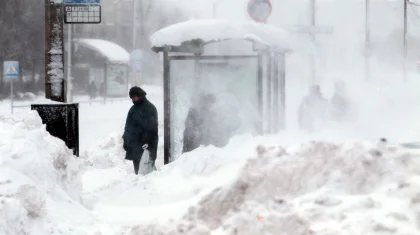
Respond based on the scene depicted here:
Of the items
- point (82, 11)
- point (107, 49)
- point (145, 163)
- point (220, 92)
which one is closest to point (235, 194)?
point (145, 163)

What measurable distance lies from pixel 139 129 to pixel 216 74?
6.41 feet

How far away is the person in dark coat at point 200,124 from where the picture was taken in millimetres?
10719

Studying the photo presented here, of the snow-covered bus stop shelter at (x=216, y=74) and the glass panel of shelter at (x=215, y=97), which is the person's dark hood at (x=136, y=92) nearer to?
the snow-covered bus stop shelter at (x=216, y=74)

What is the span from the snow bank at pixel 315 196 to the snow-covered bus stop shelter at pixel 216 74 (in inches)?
178

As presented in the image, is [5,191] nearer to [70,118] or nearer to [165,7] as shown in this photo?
[70,118]

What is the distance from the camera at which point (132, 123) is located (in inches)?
380

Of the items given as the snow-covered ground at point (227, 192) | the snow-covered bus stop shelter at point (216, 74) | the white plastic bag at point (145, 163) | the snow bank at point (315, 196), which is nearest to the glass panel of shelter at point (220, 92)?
the snow-covered bus stop shelter at point (216, 74)

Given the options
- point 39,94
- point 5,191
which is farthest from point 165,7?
point 5,191

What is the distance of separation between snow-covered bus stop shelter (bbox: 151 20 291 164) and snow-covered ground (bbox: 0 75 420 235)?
6.39 feet

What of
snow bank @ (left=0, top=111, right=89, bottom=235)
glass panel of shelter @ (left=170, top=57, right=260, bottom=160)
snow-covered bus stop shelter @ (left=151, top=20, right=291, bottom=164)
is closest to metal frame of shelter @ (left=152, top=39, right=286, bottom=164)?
snow-covered bus stop shelter @ (left=151, top=20, right=291, bottom=164)

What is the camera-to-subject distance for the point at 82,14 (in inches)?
375

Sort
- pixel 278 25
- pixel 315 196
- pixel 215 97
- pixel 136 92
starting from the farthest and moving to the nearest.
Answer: pixel 278 25 < pixel 215 97 < pixel 136 92 < pixel 315 196

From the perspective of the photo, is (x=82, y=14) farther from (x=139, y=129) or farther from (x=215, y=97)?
(x=215, y=97)

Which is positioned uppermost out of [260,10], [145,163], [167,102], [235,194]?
[260,10]
